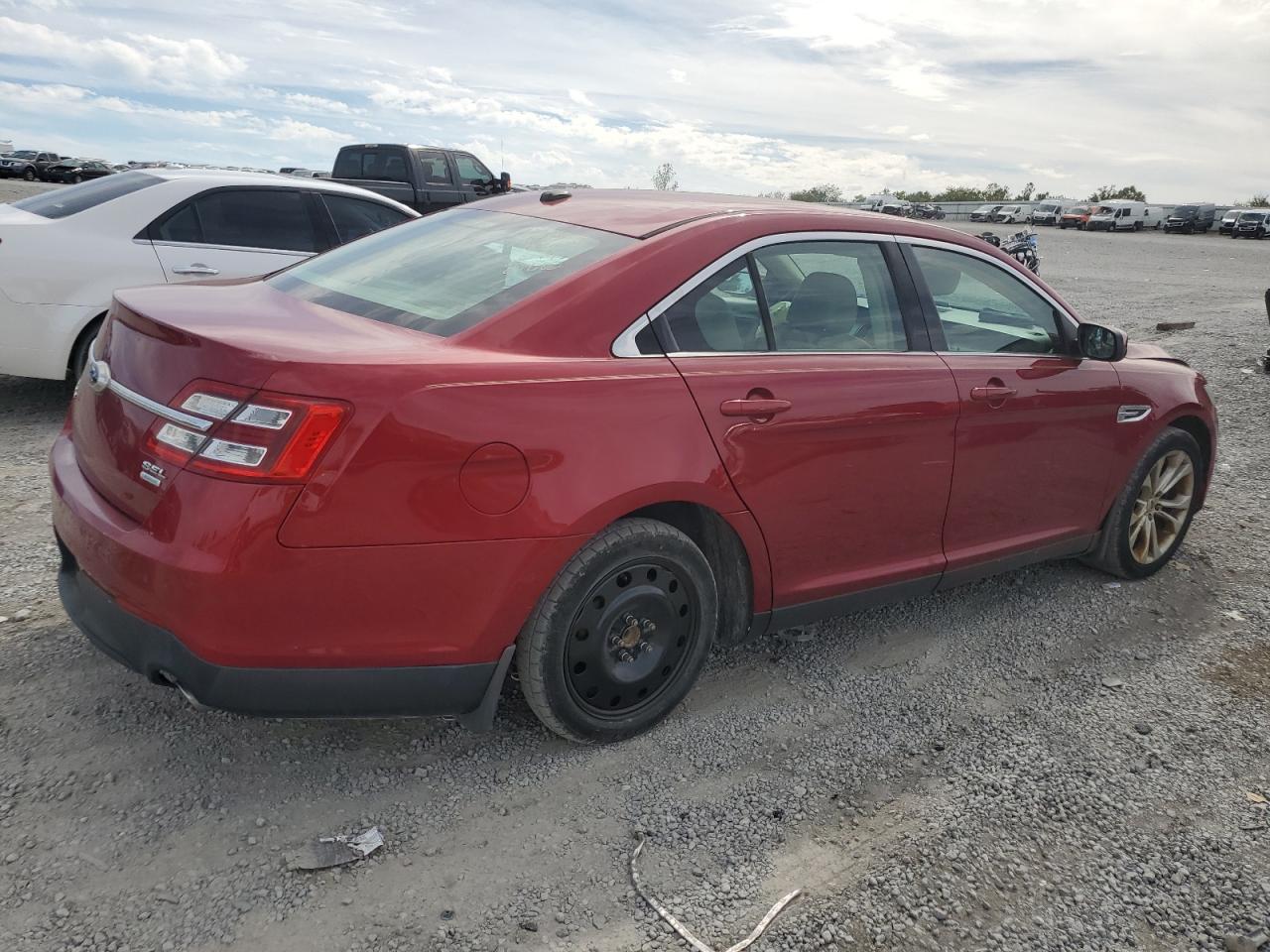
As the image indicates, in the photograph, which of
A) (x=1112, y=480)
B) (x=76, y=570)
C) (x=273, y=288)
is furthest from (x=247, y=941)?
(x=1112, y=480)

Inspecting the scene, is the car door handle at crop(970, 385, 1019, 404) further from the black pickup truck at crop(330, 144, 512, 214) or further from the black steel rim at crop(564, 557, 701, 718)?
the black pickup truck at crop(330, 144, 512, 214)

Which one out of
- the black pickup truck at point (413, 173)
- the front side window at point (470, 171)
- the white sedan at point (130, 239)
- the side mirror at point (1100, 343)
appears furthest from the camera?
the front side window at point (470, 171)

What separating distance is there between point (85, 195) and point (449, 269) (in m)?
4.33

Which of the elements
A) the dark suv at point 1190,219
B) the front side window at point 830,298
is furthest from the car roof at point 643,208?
the dark suv at point 1190,219

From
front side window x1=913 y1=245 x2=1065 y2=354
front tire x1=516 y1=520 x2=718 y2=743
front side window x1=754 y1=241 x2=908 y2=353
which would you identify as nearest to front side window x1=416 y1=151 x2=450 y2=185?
front side window x1=913 y1=245 x2=1065 y2=354

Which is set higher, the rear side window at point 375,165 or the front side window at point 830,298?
the rear side window at point 375,165

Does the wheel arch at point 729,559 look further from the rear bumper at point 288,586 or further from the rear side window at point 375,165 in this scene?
the rear side window at point 375,165

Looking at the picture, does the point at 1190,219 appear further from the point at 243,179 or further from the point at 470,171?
the point at 243,179

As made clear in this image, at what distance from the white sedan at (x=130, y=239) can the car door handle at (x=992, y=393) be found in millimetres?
3745

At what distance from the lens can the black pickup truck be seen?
583 inches

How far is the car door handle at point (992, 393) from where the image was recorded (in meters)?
3.53

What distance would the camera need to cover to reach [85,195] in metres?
6.14

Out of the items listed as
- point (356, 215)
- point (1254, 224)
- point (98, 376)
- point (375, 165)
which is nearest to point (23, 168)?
point (375, 165)

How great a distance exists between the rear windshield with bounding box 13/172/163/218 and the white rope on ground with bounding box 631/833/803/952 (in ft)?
18.1
